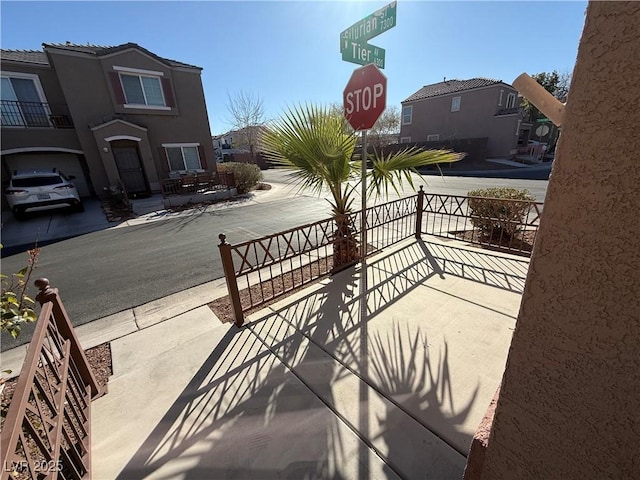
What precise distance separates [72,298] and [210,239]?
10.1 feet

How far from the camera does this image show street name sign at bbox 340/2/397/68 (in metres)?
2.78

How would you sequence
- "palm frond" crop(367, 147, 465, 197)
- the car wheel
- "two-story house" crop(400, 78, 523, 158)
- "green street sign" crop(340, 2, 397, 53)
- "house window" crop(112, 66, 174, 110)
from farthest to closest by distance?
"two-story house" crop(400, 78, 523, 158)
"house window" crop(112, 66, 174, 110)
the car wheel
"palm frond" crop(367, 147, 465, 197)
"green street sign" crop(340, 2, 397, 53)

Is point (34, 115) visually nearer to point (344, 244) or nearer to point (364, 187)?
point (344, 244)

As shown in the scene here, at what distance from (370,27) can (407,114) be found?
3216cm

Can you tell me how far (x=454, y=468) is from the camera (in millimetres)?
1770

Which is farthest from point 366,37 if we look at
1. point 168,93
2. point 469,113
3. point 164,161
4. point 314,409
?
point 469,113

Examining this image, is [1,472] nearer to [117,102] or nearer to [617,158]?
[617,158]

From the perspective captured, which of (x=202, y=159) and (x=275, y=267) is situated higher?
(x=202, y=159)

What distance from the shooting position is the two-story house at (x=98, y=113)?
1138 centimetres

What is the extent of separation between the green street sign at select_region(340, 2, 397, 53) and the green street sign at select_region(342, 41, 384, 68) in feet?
0.09

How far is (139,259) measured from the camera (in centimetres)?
596

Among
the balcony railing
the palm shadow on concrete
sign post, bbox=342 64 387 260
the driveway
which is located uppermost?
the balcony railing

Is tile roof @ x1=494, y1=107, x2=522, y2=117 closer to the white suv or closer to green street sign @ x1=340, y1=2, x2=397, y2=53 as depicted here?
green street sign @ x1=340, y1=2, x2=397, y2=53

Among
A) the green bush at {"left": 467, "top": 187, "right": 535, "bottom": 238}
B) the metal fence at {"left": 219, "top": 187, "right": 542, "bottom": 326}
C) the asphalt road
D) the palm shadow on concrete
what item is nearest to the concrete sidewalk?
the palm shadow on concrete
